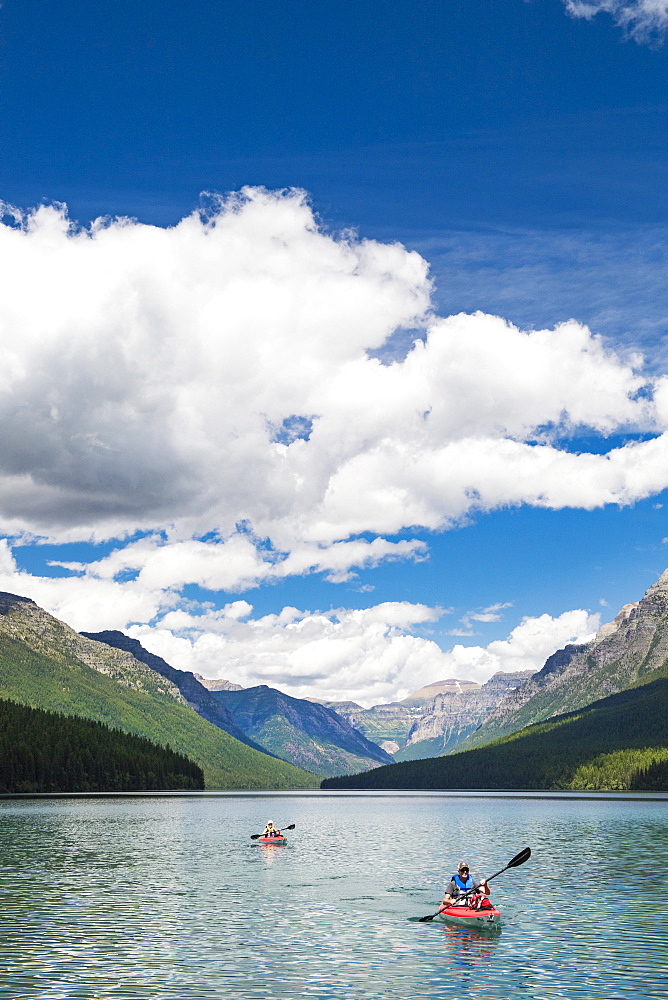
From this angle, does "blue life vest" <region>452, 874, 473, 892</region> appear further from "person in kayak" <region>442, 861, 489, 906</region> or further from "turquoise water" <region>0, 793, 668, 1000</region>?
"turquoise water" <region>0, 793, 668, 1000</region>

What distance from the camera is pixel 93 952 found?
159ft

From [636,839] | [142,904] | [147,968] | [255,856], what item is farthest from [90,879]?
[636,839]

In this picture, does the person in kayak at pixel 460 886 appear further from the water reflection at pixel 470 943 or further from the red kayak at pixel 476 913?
the water reflection at pixel 470 943

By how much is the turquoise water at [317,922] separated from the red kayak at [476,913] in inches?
37.0

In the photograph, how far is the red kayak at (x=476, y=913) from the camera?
58312 millimetres

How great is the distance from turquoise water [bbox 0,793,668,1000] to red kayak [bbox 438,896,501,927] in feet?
3.09

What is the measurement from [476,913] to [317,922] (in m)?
10.9

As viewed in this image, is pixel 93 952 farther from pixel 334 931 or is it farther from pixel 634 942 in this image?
pixel 634 942

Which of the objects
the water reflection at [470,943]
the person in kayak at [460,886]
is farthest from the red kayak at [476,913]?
the person in kayak at [460,886]

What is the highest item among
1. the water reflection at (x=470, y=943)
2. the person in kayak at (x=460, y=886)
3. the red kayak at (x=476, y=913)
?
the person in kayak at (x=460, y=886)

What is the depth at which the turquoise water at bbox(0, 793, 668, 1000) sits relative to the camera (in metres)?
41.9

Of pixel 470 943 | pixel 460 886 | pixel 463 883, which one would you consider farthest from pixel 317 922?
pixel 470 943

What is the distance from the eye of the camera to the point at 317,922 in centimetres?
5956

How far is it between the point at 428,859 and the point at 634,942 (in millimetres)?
54553
